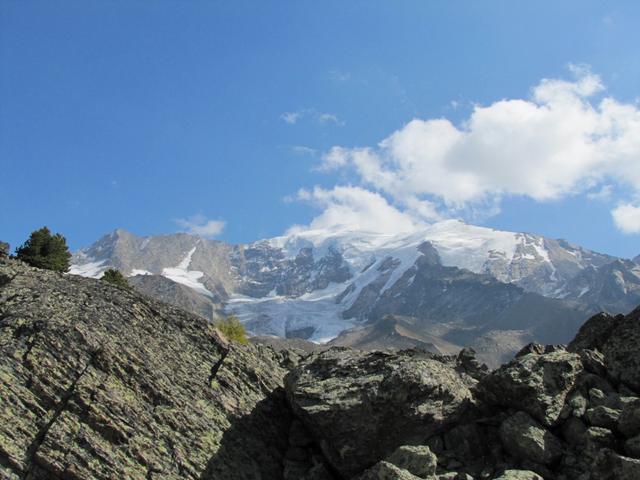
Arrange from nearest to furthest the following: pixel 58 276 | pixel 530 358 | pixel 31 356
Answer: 1. pixel 31 356
2. pixel 530 358
3. pixel 58 276

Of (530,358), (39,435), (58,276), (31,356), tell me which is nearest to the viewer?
(39,435)

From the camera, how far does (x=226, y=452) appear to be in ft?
90.8

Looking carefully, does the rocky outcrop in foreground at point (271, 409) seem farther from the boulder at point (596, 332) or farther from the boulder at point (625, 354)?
the boulder at point (596, 332)

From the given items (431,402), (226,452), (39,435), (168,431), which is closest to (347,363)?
(431,402)

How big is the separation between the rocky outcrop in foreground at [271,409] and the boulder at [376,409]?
6 cm

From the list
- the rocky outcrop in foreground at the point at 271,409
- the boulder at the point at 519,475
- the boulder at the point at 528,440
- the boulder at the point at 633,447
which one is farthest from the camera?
the boulder at the point at 528,440

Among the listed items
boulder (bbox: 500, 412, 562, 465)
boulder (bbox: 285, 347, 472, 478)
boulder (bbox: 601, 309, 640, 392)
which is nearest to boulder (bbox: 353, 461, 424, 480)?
boulder (bbox: 285, 347, 472, 478)

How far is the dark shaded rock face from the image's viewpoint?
968 inches

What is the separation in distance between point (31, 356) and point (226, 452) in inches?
370

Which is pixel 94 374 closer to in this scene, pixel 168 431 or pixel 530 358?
pixel 168 431

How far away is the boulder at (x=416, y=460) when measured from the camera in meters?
24.7

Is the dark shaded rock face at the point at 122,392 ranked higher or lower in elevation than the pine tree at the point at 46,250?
lower

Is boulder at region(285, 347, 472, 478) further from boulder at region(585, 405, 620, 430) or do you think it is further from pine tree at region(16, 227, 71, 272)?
pine tree at region(16, 227, 71, 272)

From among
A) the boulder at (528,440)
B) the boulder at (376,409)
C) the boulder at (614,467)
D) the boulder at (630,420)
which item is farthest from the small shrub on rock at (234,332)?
the boulder at (614,467)
